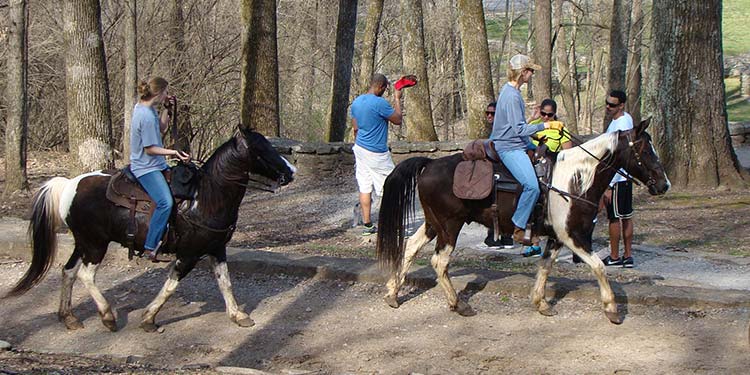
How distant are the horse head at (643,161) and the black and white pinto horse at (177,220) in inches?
117

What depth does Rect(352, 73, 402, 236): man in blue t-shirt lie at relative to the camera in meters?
11.2

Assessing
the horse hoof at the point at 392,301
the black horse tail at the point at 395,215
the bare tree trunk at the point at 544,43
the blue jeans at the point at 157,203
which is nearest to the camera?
the blue jeans at the point at 157,203

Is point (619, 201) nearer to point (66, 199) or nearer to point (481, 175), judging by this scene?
point (481, 175)

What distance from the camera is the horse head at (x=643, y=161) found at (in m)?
7.97

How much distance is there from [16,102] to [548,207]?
35.3ft

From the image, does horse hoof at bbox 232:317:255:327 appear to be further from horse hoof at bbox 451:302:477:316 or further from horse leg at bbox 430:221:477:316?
horse hoof at bbox 451:302:477:316

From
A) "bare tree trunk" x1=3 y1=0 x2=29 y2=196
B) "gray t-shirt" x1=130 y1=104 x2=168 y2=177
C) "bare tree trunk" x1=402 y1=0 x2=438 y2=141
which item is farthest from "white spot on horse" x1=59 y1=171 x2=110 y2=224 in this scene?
"bare tree trunk" x1=402 y1=0 x2=438 y2=141

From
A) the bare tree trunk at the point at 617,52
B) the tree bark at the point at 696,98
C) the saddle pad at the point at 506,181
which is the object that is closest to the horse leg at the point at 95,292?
the saddle pad at the point at 506,181

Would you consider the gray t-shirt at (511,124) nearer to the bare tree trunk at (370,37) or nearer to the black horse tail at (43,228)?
the black horse tail at (43,228)

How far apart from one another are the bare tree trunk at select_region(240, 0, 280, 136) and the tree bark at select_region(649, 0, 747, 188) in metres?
7.78

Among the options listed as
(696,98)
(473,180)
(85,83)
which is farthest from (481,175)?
(696,98)

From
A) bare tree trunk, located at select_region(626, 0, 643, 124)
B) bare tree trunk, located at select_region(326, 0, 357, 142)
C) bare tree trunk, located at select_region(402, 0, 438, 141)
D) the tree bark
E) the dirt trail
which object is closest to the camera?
the dirt trail

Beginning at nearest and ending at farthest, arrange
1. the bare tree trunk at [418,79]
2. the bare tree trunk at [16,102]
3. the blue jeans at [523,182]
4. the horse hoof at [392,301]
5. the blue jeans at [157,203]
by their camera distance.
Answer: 1. the blue jeans at [157,203]
2. the blue jeans at [523,182]
3. the horse hoof at [392,301]
4. the bare tree trunk at [16,102]
5. the bare tree trunk at [418,79]

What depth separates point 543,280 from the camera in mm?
8148
